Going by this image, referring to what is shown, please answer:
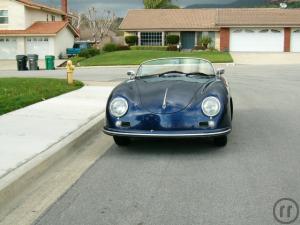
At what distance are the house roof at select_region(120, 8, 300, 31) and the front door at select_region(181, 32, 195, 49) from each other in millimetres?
993

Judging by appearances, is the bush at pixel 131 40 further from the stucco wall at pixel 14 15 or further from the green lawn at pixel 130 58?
the green lawn at pixel 130 58

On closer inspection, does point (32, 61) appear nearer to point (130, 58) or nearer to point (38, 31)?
point (130, 58)

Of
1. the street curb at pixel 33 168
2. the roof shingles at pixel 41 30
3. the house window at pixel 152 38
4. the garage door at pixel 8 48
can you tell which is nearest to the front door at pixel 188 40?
the house window at pixel 152 38

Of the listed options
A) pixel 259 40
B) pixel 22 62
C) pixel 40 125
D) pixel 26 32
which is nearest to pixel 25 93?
pixel 40 125

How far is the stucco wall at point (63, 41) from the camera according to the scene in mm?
49406

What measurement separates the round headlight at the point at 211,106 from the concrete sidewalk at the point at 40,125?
2154 mm

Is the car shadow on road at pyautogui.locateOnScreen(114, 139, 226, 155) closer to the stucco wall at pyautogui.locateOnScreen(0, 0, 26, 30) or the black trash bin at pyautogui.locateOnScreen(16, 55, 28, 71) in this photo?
the black trash bin at pyautogui.locateOnScreen(16, 55, 28, 71)

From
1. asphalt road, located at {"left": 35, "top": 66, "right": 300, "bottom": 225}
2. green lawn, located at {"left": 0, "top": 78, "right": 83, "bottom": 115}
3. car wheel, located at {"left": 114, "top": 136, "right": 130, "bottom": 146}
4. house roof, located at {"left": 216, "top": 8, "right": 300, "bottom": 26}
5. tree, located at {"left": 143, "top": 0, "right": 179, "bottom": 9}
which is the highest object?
tree, located at {"left": 143, "top": 0, "right": 179, "bottom": 9}

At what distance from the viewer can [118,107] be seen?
709cm

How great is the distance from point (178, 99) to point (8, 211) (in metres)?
2.93

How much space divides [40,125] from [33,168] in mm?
2949

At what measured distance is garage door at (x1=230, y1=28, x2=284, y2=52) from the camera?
1982 inches

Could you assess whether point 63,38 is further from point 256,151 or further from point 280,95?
point 256,151

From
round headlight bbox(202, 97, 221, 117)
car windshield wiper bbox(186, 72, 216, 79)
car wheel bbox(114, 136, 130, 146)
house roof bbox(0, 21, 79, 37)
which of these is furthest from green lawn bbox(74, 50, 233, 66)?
round headlight bbox(202, 97, 221, 117)
